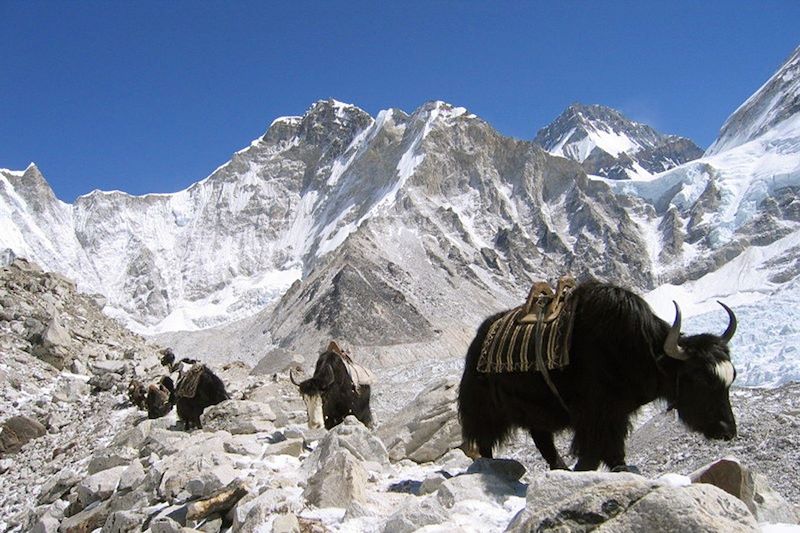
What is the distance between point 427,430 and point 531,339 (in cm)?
402

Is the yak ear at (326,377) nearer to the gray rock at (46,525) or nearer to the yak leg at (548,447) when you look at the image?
the gray rock at (46,525)

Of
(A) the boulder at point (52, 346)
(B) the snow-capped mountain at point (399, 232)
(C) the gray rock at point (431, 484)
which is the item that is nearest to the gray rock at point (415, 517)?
(C) the gray rock at point (431, 484)

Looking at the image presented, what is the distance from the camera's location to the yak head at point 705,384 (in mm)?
4258

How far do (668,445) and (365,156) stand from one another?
367 feet

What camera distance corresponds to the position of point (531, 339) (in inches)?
194

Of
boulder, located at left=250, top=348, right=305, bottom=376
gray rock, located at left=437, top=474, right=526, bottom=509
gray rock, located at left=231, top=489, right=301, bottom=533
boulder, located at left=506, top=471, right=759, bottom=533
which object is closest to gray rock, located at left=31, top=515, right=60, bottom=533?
gray rock, located at left=231, top=489, right=301, bottom=533

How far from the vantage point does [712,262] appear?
306 feet

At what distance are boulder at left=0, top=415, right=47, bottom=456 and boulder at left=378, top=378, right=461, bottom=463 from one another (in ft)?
22.1

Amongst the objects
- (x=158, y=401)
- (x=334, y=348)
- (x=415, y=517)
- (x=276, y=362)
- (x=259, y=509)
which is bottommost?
(x=415, y=517)

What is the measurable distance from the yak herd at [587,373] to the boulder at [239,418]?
3.68 meters

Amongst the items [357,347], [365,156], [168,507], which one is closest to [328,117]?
[365,156]

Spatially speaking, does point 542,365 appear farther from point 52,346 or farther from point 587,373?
point 52,346

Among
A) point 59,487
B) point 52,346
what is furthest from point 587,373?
point 52,346

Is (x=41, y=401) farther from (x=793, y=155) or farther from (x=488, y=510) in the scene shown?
(x=793, y=155)
